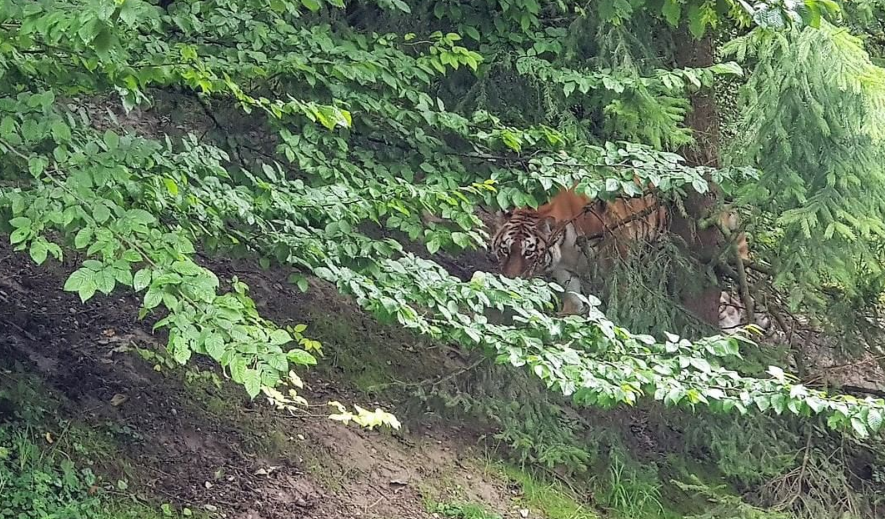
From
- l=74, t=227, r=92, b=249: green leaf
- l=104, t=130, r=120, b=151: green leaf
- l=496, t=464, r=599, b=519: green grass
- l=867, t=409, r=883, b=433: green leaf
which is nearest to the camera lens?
l=74, t=227, r=92, b=249: green leaf

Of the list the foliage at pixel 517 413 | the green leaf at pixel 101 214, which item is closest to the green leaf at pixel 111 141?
the green leaf at pixel 101 214

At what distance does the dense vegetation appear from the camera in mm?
2400

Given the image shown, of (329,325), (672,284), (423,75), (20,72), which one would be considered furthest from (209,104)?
(672,284)

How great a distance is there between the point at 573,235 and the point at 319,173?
2387 mm

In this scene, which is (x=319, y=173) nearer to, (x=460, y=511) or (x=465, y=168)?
(x=465, y=168)

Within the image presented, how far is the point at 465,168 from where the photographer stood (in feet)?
13.8

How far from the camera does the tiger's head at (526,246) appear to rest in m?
5.54

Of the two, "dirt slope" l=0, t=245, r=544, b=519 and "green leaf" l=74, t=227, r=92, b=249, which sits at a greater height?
"green leaf" l=74, t=227, r=92, b=249

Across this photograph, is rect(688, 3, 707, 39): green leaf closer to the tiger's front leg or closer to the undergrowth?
the tiger's front leg

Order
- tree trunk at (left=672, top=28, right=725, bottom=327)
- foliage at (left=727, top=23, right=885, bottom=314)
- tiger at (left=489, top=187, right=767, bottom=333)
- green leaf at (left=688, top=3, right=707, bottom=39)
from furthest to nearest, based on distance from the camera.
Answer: tiger at (left=489, top=187, right=767, bottom=333) → tree trunk at (left=672, top=28, right=725, bottom=327) → foliage at (left=727, top=23, right=885, bottom=314) → green leaf at (left=688, top=3, right=707, bottom=39)

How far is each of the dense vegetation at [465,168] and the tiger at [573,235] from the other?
190 mm

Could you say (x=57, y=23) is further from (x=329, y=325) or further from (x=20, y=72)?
(x=329, y=325)

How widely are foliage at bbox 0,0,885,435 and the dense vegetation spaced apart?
13 mm

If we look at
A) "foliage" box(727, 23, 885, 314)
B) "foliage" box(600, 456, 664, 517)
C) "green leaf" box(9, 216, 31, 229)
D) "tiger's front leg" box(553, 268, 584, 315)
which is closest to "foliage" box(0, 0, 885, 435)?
"green leaf" box(9, 216, 31, 229)
